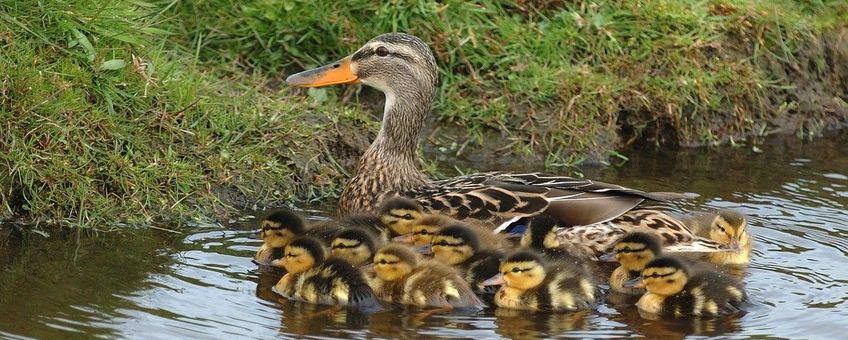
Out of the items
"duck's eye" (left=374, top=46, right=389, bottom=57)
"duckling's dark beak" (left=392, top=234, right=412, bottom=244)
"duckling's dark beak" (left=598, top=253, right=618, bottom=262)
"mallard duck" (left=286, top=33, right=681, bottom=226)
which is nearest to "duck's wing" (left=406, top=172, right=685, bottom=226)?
"mallard duck" (left=286, top=33, right=681, bottom=226)

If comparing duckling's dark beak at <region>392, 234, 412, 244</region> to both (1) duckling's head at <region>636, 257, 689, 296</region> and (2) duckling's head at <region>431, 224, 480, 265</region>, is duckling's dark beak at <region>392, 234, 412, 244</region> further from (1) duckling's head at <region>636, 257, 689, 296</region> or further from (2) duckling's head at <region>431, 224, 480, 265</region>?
(1) duckling's head at <region>636, 257, 689, 296</region>

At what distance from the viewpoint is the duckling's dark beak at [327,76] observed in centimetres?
796

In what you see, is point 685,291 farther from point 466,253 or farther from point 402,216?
point 402,216

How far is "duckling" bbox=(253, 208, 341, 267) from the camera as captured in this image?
6.68 metres

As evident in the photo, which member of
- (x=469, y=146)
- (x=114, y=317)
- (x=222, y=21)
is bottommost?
(x=114, y=317)

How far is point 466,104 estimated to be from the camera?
8.84 meters

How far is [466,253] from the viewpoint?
6.48 m

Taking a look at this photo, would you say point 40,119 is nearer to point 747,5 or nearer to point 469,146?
point 469,146

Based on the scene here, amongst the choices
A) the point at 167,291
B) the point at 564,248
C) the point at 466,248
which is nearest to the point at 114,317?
the point at 167,291

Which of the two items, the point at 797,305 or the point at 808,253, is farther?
the point at 808,253

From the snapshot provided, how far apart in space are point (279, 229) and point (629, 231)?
59.3 inches

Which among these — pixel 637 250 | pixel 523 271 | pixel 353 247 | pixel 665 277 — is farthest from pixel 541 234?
pixel 353 247

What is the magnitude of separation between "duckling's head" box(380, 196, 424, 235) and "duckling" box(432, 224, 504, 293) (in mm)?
332

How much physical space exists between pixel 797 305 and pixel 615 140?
2864 mm
